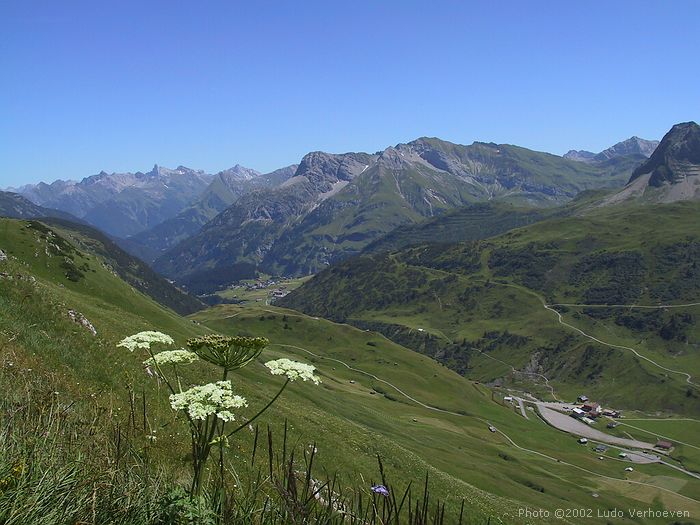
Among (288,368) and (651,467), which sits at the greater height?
(288,368)

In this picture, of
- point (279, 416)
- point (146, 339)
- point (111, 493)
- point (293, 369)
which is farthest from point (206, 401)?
point (279, 416)

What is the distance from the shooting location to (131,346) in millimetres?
10734

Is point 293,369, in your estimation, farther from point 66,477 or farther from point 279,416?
point 279,416

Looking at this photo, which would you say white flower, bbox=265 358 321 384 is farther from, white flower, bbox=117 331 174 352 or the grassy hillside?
white flower, bbox=117 331 174 352

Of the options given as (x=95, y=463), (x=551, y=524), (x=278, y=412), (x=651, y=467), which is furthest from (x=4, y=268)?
(x=651, y=467)

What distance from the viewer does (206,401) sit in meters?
8.50

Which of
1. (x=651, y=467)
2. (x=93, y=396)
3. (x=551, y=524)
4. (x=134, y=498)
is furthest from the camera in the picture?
(x=651, y=467)

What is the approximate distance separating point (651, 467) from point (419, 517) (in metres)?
232

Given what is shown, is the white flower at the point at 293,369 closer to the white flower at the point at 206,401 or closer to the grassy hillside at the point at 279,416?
the white flower at the point at 206,401

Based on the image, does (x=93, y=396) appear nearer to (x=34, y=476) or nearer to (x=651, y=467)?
(x=34, y=476)

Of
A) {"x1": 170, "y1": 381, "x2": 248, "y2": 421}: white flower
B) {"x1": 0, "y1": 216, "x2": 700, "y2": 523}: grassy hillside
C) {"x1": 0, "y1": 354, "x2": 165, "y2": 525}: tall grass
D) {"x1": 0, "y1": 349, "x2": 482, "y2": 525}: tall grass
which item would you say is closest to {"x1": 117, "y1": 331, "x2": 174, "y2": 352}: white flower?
{"x1": 0, "y1": 216, "x2": 700, "y2": 523}: grassy hillside

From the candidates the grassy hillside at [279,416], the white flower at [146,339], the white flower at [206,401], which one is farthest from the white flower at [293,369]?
the white flower at [146,339]

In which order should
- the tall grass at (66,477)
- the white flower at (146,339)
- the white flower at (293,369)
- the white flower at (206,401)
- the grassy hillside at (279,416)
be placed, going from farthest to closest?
the grassy hillside at (279,416), the white flower at (146,339), the white flower at (293,369), the white flower at (206,401), the tall grass at (66,477)

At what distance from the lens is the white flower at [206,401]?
8.07m
